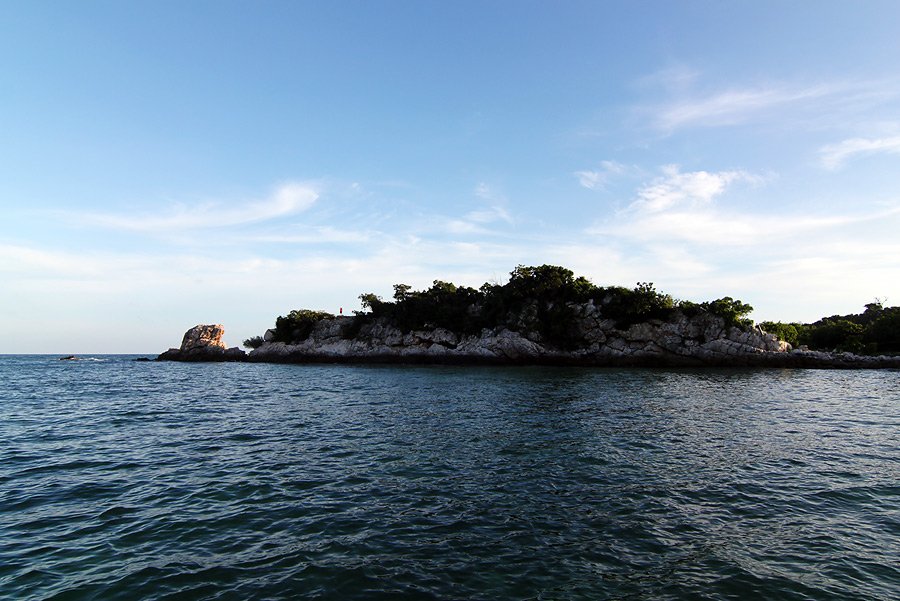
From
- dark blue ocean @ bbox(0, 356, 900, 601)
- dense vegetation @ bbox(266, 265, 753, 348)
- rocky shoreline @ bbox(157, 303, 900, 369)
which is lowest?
dark blue ocean @ bbox(0, 356, 900, 601)

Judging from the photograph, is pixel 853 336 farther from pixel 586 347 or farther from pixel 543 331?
pixel 543 331

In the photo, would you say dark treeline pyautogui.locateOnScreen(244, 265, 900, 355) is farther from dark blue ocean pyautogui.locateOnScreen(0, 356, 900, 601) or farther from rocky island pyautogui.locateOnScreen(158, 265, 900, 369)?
dark blue ocean pyautogui.locateOnScreen(0, 356, 900, 601)

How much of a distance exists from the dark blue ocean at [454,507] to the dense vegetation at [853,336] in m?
48.1

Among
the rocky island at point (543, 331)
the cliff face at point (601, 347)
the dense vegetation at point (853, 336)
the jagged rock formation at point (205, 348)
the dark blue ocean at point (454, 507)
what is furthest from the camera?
the jagged rock formation at point (205, 348)

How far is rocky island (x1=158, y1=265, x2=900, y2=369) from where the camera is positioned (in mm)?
55906

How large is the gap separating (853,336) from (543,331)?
41536mm

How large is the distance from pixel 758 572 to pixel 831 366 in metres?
62.6

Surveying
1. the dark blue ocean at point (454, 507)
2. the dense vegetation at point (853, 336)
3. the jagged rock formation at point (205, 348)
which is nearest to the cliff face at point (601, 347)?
the dense vegetation at point (853, 336)

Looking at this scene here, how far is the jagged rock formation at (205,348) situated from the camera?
3730 inches

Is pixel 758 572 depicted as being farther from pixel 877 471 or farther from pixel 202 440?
pixel 202 440

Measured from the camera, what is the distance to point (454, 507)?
10.3 m

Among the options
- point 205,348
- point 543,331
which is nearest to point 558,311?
point 543,331

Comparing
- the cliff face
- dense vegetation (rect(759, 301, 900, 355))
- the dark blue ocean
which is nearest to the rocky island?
the cliff face

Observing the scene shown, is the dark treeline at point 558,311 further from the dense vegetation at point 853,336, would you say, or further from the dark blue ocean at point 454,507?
the dark blue ocean at point 454,507
